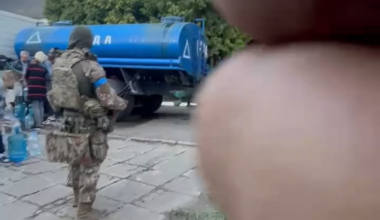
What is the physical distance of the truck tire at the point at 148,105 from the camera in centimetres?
1050

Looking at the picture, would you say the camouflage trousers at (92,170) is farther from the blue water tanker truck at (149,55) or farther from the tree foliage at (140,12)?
the tree foliage at (140,12)

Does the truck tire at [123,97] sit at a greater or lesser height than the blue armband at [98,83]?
lesser

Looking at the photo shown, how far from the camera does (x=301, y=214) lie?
1.86 feet

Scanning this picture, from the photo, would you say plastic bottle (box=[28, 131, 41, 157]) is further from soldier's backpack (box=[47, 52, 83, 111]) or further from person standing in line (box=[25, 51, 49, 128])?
soldier's backpack (box=[47, 52, 83, 111])

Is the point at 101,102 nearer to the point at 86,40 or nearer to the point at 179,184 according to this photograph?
the point at 86,40

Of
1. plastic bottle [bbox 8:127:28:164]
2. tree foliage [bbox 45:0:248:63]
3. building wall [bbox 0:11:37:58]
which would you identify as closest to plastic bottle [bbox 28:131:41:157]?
plastic bottle [bbox 8:127:28:164]

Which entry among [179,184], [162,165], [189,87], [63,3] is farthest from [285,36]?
[63,3]

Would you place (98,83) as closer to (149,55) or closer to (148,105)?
(149,55)

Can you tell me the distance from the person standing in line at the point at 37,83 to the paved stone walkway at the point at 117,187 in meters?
2.26

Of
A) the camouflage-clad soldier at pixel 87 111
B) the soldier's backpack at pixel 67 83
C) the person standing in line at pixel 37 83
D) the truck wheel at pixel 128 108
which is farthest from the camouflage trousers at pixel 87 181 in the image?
the truck wheel at pixel 128 108

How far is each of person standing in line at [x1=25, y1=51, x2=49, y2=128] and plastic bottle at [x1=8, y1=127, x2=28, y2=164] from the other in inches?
90.2

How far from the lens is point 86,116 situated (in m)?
3.75

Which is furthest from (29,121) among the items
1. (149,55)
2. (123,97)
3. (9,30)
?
(9,30)

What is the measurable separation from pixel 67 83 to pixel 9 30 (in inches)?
375
